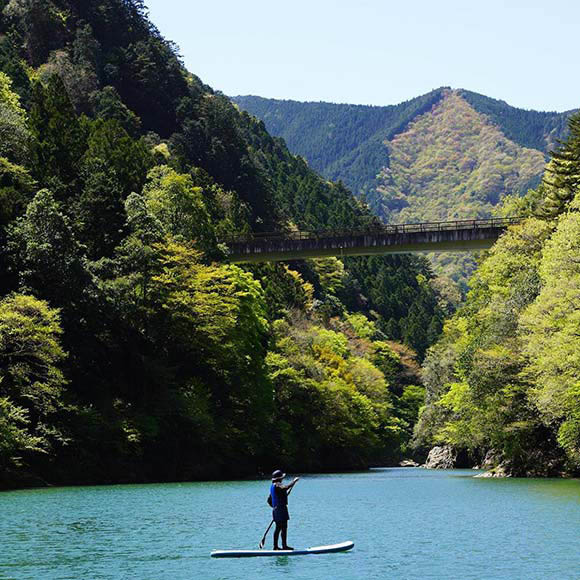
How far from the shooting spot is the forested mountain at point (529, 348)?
2060 inches

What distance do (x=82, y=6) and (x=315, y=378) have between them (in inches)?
2786

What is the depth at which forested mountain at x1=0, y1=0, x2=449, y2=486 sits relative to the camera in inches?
2103

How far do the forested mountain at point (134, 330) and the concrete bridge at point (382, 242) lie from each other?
5623 mm

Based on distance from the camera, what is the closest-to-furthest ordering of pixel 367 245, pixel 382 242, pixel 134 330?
1. pixel 134 330
2. pixel 382 242
3. pixel 367 245

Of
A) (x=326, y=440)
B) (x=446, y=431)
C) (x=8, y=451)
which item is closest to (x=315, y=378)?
(x=326, y=440)

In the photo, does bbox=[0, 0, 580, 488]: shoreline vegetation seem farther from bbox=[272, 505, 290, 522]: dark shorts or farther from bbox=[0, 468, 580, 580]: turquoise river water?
bbox=[272, 505, 290, 522]: dark shorts

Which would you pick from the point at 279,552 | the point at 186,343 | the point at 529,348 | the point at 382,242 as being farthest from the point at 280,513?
the point at 382,242

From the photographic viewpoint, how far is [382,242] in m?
87.3

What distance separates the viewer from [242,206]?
12812cm

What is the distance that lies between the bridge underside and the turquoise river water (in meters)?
36.0

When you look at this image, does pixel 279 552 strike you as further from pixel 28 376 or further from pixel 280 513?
pixel 28 376

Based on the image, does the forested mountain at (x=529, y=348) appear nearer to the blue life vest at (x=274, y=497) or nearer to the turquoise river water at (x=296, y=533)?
the turquoise river water at (x=296, y=533)

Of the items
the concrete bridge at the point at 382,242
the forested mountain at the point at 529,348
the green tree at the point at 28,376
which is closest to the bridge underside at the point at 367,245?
the concrete bridge at the point at 382,242

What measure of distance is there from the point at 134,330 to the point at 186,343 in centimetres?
406
